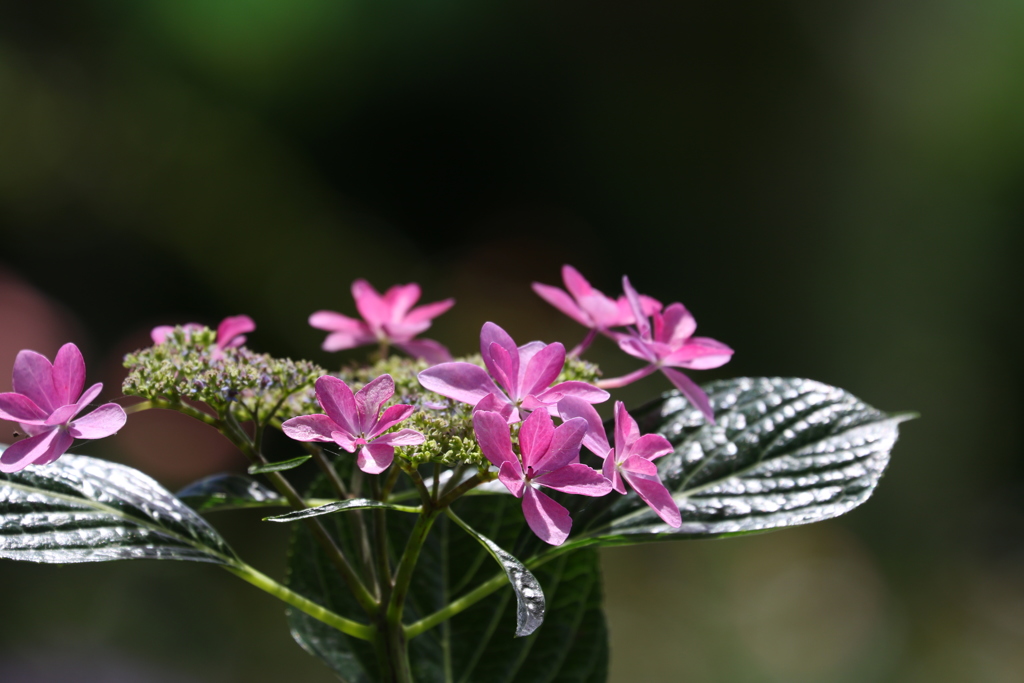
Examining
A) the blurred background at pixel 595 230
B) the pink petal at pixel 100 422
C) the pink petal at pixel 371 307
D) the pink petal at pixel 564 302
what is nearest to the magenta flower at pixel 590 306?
the pink petal at pixel 564 302

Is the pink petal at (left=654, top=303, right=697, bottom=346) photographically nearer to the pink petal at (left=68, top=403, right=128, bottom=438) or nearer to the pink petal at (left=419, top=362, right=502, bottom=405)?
the pink petal at (left=419, top=362, right=502, bottom=405)

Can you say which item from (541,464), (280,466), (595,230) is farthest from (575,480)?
(595,230)

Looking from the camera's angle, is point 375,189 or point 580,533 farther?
point 375,189

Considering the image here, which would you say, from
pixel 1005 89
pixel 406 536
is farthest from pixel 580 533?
pixel 1005 89

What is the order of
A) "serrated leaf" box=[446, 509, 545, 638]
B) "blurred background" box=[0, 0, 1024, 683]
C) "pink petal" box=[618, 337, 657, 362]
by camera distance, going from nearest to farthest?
"serrated leaf" box=[446, 509, 545, 638] < "pink petal" box=[618, 337, 657, 362] < "blurred background" box=[0, 0, 1024, 683]

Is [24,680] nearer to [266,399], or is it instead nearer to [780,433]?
[266,399]

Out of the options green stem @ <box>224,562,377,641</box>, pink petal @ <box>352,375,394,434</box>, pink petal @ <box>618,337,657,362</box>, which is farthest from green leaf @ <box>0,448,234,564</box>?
pink petal @ <box>618,337,657,362</box>

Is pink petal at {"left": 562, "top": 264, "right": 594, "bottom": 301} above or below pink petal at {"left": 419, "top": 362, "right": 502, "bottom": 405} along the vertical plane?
above
